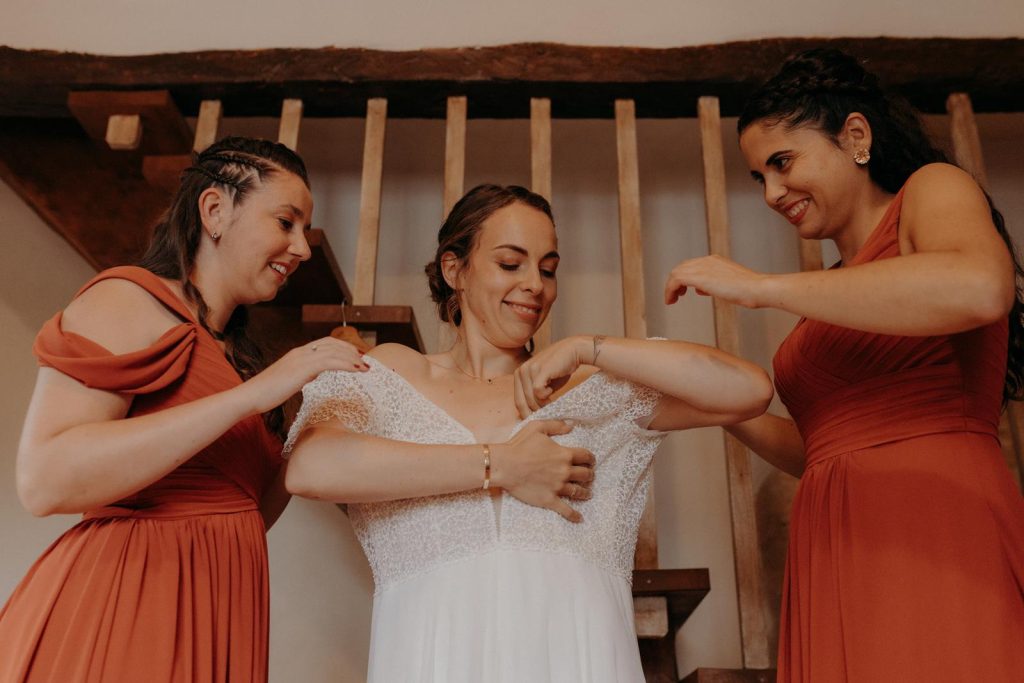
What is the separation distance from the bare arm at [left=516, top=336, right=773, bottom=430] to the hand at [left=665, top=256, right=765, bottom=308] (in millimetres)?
100

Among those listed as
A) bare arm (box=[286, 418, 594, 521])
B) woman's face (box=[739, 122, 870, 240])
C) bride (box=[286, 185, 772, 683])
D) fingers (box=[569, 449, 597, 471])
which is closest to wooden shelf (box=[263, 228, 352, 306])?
bride (box=[286, 185, 772, 683])

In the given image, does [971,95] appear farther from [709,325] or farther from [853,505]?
[853,505]

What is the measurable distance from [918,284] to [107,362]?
125cm

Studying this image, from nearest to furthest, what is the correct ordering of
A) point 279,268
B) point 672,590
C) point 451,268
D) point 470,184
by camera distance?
point 279,268 < point 451,268 < point 672,590 < point 470,184

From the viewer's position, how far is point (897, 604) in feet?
5.02

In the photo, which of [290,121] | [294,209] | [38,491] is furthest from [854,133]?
[290,121]

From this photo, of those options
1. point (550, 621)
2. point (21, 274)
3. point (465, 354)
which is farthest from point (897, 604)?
point (21, 274)

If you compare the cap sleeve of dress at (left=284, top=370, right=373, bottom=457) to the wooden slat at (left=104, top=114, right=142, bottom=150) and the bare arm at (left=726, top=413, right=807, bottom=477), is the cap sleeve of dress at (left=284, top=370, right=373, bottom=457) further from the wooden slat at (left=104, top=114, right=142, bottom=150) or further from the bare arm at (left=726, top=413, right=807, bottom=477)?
the wooden slat at (left=104, top=114, right=142, bottom=150)

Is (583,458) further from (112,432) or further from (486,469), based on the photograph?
(112,432)

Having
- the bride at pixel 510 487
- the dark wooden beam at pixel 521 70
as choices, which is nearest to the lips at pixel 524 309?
the bride at pixel 510 487

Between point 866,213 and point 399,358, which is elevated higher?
point 866,213

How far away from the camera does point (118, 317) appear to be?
5.57 ft

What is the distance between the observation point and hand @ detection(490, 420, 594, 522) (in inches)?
66.4

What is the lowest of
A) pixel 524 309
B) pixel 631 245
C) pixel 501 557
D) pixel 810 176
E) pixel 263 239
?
pixel 501 557
